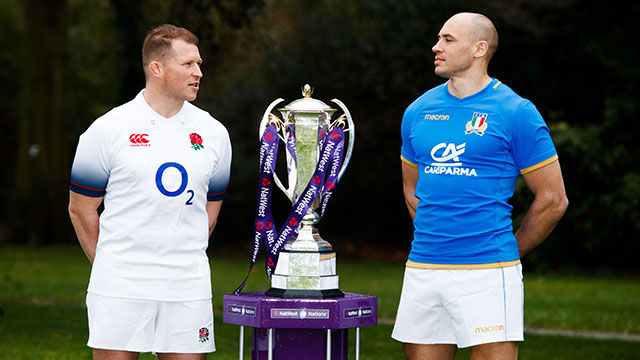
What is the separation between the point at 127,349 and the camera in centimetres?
452

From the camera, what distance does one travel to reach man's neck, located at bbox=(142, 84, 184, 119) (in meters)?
4.64

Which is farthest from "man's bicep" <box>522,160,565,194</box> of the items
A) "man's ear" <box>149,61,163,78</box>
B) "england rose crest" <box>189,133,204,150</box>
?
"man's ear" <box>149,61,163,78</box>

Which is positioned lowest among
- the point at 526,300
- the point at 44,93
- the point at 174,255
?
the point at 526,300

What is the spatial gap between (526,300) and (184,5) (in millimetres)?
6604

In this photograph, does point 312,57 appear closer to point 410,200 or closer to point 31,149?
point 31,149

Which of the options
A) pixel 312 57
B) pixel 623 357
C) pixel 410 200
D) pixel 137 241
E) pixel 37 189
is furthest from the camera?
pixel 37 189

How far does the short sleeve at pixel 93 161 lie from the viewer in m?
4.54

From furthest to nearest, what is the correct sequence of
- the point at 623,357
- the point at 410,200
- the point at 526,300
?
the point at 526,300 → the point at 623,357 → the point at 410,200

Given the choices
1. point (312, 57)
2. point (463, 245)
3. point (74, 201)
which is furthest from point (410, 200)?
point (312, 57)

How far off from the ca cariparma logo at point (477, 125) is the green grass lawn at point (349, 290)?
508 cm

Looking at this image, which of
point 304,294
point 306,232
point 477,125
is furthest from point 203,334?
point 477,125

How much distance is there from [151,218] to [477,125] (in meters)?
1.57

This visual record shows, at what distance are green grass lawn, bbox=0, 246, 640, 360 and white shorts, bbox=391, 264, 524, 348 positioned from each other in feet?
15.5

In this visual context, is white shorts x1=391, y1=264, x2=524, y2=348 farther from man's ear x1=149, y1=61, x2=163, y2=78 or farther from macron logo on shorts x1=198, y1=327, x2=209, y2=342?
man's ear x1=149, y1=61, x2=163, y2=78
